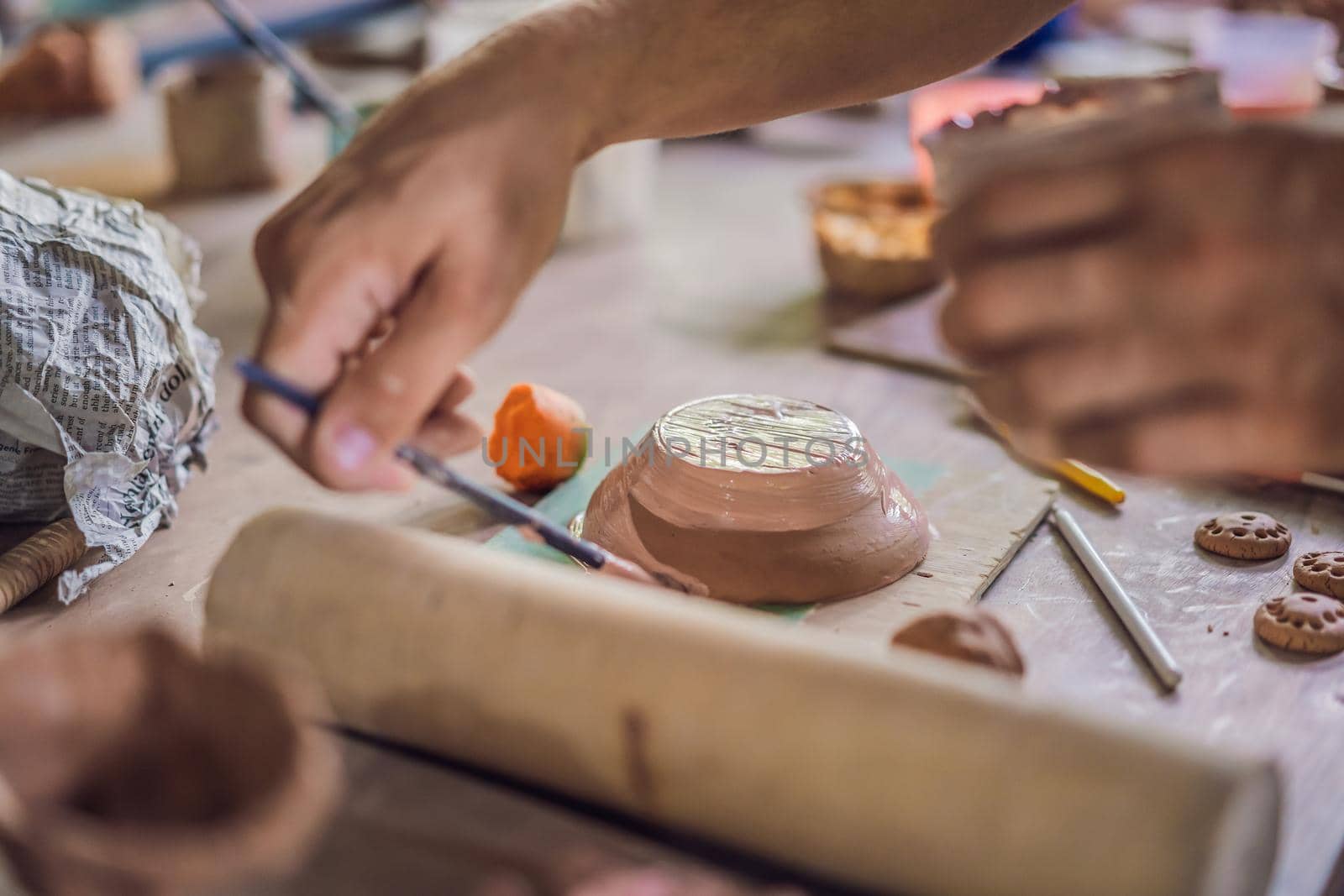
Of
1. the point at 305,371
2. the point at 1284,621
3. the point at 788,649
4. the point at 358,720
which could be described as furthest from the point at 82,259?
the point at 1284,621

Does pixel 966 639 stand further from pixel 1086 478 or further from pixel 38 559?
pixel 38 559

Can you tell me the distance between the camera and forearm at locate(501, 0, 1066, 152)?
3.84ft

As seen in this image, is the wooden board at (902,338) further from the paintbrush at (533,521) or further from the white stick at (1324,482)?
the paintbrush at (533,521)

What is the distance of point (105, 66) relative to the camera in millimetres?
3125

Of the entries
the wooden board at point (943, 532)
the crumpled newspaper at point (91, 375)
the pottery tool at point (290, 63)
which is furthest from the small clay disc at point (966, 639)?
the pottery tool at point (290, 63)

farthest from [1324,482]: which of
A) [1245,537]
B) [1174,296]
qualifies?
[1174,296]

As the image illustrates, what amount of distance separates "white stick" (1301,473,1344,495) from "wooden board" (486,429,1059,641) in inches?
12.6

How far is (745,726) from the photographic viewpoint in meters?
0.85

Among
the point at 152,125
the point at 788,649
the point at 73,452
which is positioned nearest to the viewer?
the point at 788,649

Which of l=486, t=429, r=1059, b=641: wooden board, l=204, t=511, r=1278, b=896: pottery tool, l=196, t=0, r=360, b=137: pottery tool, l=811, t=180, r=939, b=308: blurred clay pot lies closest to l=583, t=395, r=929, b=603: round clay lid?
l=486, t=429, r=1059, b=641: wooden board

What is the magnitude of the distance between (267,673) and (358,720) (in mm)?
300

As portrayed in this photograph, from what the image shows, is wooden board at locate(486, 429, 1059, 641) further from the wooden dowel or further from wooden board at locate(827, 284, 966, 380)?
the wooden dowel

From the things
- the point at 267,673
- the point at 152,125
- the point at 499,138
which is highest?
the point at 499,138

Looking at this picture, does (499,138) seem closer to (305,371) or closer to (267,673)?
(305,371)
